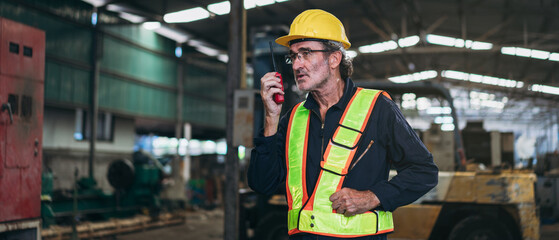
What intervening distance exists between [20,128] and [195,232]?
23.9 feet

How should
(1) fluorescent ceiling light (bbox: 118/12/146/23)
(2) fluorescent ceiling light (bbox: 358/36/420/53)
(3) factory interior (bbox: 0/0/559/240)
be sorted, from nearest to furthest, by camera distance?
(3) factory interior (bbox: 0/0/559/240)
(1) fluorescent ceiling light (bbox: 118/12/146/23)
(2) fluorescent ceiling light (bbox: 358/36/420/53)

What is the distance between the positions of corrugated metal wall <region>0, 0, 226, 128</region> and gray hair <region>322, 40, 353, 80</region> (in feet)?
39.3

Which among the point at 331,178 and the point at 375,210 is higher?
the point at 331,178

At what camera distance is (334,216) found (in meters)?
2.12

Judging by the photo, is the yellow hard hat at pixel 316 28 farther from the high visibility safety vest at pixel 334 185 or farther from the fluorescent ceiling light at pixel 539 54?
the fluorescent ceiling light at pixel 539 54

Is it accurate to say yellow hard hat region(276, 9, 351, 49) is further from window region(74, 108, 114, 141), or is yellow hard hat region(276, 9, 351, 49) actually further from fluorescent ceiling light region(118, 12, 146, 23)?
fluorescent ceiling light region(118, 12, 146, 23)

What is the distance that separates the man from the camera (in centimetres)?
212

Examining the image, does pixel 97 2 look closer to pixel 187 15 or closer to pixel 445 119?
pixel 187 15

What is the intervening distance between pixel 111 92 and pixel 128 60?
1.46 metres

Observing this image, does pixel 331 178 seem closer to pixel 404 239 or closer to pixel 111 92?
pixel 404 239

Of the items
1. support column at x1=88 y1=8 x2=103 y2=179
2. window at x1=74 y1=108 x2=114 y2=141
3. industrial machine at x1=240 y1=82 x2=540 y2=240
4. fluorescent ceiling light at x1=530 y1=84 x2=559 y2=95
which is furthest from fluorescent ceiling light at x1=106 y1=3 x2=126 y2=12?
fluorescent ceiling light at x1=530 y1=84 x2=559 y2=95

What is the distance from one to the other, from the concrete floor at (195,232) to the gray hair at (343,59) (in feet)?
27.8

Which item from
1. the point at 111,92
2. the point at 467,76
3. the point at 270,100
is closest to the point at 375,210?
the point at 270,100

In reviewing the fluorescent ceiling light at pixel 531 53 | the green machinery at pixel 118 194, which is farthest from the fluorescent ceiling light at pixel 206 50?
the fluorescent ceiling light at pixel 531 53
